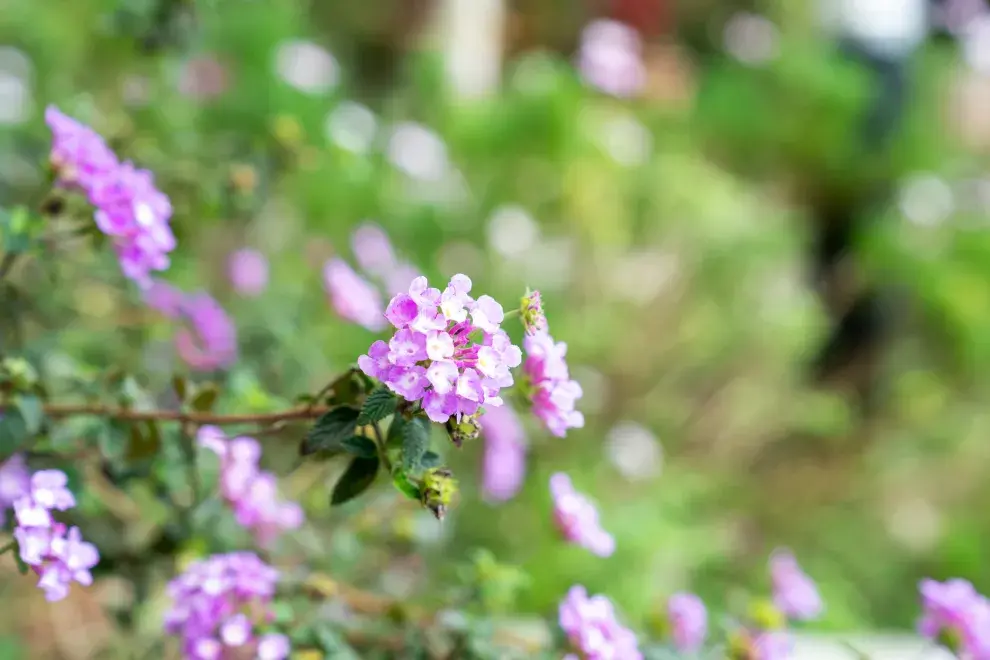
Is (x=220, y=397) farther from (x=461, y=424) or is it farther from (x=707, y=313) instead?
(x=707, y=313)

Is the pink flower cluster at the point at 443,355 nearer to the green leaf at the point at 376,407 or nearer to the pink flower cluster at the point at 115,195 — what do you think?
the green leaf at the point at 376,407

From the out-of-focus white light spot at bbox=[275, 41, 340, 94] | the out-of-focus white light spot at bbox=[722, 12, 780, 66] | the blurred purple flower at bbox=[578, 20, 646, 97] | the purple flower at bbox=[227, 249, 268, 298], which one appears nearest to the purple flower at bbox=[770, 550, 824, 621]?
the purple flower at bbox=[227, 249, 268, 298]

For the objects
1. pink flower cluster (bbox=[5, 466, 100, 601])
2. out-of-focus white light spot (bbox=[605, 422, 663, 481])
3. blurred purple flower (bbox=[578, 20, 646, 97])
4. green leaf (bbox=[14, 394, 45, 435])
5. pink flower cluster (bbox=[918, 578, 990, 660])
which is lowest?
green leaf (bbox=[14, 394, 45, 435])

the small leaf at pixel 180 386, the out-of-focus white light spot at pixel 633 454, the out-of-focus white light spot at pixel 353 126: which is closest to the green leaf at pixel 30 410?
the small leaf at pixel 180 386

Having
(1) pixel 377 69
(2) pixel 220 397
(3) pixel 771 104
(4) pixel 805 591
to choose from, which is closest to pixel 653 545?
(4) pixel 805 591

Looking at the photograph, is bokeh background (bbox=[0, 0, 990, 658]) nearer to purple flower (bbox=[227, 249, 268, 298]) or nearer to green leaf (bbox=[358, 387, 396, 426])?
purple flower (bbox=[227, 249, 268, 298])

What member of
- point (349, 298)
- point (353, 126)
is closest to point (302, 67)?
point (353, 126)
